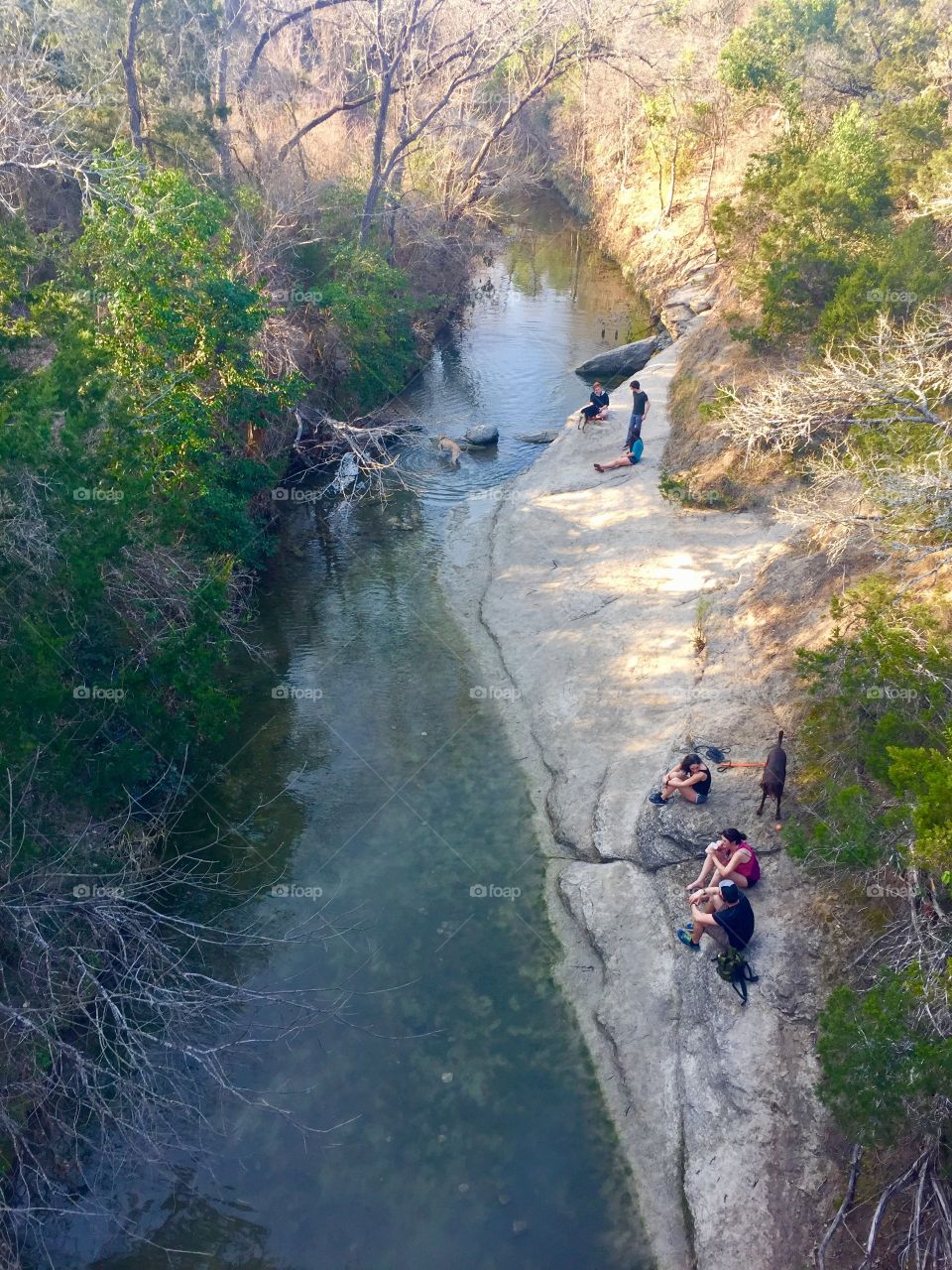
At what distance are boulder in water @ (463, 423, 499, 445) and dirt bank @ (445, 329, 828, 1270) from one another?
3.22 m

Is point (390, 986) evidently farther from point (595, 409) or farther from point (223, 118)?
point (223, 118)

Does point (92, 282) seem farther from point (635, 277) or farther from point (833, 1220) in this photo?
point (635, 277)

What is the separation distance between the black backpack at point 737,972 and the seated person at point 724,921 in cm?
18

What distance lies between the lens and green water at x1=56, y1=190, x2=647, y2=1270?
8.15 meters

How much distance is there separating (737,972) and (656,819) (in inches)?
97.3

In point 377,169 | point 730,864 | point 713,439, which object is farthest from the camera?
point 377,169

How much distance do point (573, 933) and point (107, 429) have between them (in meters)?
8.67

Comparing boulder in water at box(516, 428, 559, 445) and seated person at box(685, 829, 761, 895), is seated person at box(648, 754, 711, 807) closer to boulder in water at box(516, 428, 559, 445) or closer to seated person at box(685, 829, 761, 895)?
seated person at box(685, 829, 761, 895)

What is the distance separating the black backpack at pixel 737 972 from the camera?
30.2ft

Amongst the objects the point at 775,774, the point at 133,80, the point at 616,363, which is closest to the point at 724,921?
the point at 775,774

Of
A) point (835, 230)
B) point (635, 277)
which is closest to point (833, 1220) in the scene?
point (835, 230)

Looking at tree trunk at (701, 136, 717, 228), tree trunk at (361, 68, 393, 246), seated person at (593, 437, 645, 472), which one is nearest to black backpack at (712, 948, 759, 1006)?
seated person at (593, 437, 645, 472)

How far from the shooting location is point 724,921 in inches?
369

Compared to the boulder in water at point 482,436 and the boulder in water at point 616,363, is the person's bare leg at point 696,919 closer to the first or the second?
the boulder in water at point 482,436
